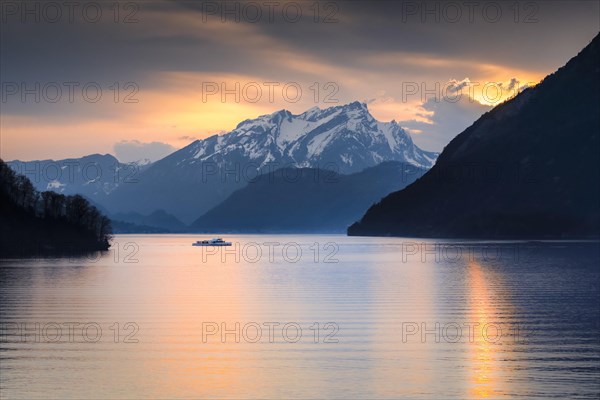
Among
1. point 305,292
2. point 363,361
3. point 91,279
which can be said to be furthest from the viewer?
point 91,279

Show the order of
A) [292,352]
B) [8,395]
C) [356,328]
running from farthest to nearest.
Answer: [356,328] → [292,352] → [8,395]

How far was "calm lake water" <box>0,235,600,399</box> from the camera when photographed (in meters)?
61.7

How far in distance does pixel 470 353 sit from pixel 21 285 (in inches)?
3574

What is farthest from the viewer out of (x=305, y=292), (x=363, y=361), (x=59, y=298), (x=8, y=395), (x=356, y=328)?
(x=305, y=292)

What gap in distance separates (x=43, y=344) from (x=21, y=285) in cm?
7198

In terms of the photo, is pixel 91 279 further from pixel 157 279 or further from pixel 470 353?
pixel 470 353

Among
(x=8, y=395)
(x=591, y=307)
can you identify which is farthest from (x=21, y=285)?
(x=8, y=395)

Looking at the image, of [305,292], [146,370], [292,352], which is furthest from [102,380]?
[305,292]

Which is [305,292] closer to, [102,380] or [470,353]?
[470,353]

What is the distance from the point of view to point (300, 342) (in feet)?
268

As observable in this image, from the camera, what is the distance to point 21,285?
148 m

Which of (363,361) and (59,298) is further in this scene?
(59,298)

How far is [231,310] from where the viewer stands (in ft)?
372

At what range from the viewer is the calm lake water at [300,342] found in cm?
6172
